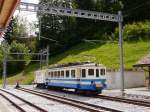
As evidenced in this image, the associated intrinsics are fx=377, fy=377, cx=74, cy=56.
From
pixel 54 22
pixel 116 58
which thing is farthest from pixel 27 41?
pixel 116 58

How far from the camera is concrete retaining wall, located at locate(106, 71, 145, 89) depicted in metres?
41.1

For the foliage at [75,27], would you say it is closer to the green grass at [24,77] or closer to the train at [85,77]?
the green grass at [24,77]

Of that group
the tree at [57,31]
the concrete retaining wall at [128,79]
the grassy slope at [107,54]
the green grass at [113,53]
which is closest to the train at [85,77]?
the concrete retaining wall at [128,79]

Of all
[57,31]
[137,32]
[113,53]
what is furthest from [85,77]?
[57,31]

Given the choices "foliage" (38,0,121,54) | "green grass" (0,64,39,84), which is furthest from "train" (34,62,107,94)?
"foliage" (38,0,121,54)

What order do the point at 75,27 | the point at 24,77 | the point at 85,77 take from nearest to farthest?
the point at 85,77, the point at 24,77, the point at 75,27

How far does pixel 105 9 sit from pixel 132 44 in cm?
1910

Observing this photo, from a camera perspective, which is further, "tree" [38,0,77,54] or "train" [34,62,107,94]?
"tree" [38,0,77,54]

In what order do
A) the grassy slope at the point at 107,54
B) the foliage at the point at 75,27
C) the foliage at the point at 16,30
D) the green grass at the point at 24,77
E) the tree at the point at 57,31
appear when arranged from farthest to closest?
1. the foliage at the point at 16,30
2. the tree at the point at 57,31
3. the foliage at the point at 75,27
4. the green grass at the point at 24,77
5. the grassy slope at the point at 107,54

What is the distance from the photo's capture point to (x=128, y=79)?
4228cm

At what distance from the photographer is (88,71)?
3033 centimetres

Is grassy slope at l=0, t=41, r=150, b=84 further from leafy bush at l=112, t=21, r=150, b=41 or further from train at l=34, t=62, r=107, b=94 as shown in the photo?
train at l=34, t=62, r=107, b=94

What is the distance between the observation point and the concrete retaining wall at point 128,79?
1618 inches

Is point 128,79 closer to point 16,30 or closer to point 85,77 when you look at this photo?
point 85,77
